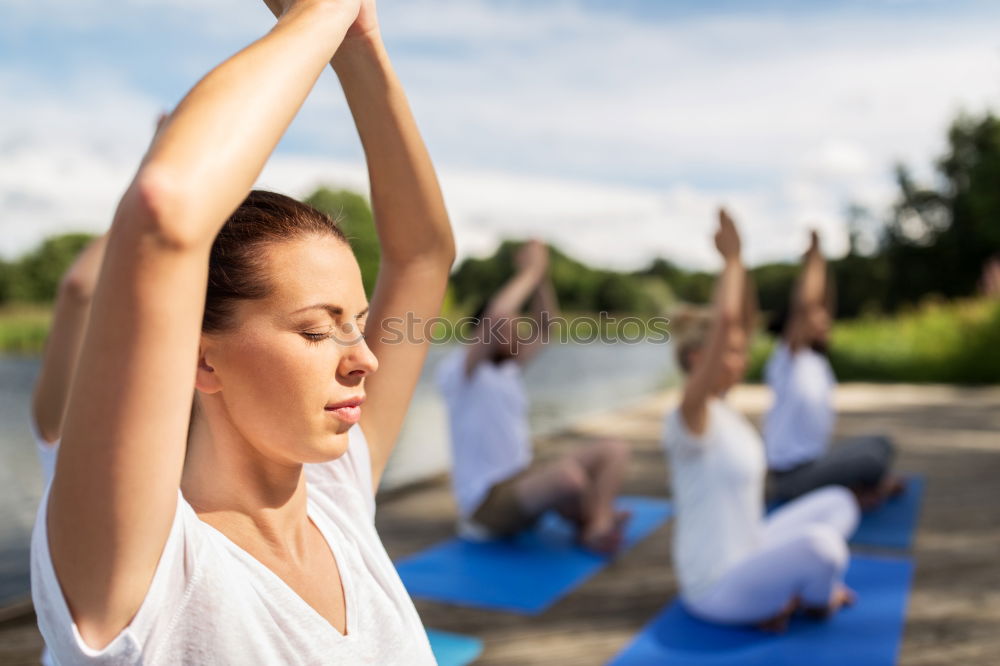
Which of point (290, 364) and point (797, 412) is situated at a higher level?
point (290, 364)

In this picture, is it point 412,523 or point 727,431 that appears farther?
point 412,523

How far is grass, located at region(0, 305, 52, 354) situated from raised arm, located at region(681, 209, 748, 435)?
1369 cm

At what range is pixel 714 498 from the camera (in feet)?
10.3

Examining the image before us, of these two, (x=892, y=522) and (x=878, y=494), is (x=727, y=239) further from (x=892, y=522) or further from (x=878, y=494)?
(x=878, y=494)

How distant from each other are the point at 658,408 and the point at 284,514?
375 inches

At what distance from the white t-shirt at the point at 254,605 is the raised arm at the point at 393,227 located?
0.23ft

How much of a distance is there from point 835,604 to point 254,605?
3015 mm

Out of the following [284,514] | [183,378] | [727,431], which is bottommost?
[727,431]

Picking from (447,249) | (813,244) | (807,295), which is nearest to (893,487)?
(807,295)

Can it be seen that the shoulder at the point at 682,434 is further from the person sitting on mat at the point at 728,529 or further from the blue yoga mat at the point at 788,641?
the blue yoga mat at the point at 788,641

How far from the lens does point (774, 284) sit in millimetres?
27016

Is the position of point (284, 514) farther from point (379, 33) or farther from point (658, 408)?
point (658, 408)

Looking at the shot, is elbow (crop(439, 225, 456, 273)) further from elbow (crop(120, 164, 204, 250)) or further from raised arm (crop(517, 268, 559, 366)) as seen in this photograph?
raised arm (crop(517, 268, 559, 366))

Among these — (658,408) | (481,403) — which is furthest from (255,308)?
(658,408)
